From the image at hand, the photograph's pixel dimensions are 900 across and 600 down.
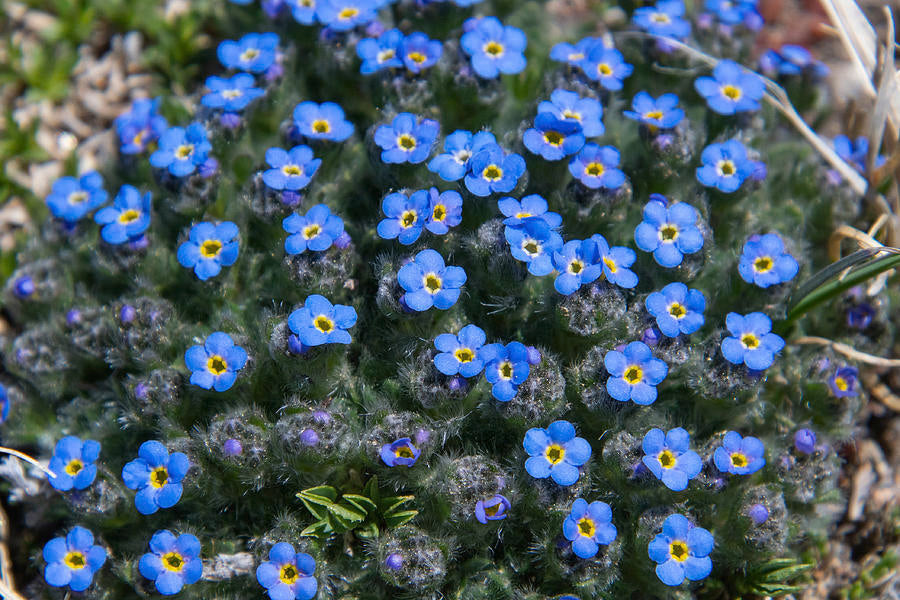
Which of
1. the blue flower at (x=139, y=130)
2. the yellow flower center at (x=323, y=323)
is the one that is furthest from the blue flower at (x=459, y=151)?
the blue flower at (x=139, y=130)

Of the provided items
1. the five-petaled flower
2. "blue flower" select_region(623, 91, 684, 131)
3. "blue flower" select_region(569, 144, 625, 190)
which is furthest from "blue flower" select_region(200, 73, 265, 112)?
the five-petaled flower

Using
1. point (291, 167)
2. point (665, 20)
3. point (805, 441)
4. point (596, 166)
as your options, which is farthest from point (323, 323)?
point (665, 20)

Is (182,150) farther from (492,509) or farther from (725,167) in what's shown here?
(725,167)

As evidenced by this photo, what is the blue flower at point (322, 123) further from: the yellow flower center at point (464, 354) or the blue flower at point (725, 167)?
the blue flower at point (725, 167)

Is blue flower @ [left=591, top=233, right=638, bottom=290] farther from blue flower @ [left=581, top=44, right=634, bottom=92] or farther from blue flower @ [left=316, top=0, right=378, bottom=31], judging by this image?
blue flower @ [left=316, top=0, right=378, bottom=31]

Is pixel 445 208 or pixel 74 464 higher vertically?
pixel 445 208

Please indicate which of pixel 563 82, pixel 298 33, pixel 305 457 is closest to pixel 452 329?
pixel 305 457
